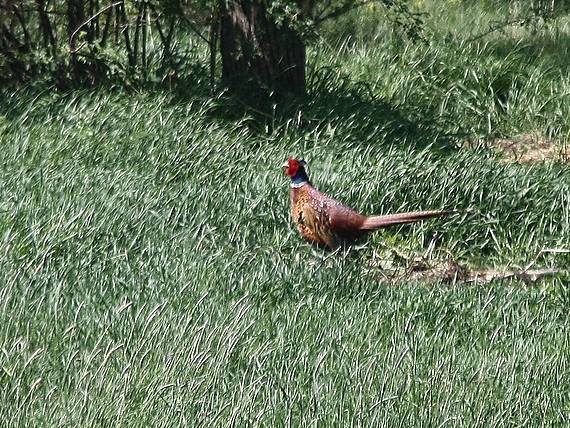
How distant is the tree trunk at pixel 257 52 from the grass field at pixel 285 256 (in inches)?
9.8

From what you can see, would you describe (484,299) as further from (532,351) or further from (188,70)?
(188,70)

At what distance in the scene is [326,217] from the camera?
643 cm

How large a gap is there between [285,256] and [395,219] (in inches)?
22.5

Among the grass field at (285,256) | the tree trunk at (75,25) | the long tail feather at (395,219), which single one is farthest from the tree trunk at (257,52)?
the long tail feather at (395,219)

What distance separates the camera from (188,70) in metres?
8.37

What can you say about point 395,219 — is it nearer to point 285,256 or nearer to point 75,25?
point 285,256

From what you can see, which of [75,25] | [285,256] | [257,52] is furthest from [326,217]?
[75,25]

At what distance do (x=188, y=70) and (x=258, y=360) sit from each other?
399 cm

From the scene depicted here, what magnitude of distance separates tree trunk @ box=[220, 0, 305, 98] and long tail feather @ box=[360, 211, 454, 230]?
1835 millimetres

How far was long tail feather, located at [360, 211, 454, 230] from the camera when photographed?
20.9ft

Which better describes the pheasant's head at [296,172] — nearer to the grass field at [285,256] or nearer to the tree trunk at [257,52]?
the grass field at [285,256]

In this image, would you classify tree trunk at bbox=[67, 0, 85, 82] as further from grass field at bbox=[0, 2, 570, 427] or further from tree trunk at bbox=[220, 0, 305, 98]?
tree trunk at bbox=[220, 0, 305, 98]

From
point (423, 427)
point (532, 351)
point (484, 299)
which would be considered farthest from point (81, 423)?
point (484, 299)

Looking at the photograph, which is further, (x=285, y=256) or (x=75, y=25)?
(x=75, y=25)
